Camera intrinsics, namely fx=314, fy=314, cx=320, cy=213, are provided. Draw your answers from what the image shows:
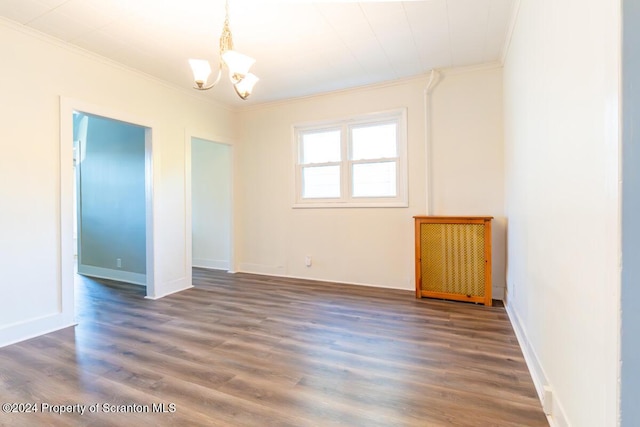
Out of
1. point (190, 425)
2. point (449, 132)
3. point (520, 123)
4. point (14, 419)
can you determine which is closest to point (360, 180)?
point (449, 132)

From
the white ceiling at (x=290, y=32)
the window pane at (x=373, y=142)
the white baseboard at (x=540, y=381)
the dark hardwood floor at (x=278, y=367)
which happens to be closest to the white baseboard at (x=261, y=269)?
the dark hardwood floor at (x=278, y=367)

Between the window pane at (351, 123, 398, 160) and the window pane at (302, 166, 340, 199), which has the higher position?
the window pane at (351, 123, 398, 160)

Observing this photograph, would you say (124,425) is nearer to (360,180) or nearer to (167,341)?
(167,341)

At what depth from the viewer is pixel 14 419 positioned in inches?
65.4

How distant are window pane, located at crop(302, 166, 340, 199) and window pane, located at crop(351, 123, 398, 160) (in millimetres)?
398

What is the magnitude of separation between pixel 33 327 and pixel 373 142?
4158 mm

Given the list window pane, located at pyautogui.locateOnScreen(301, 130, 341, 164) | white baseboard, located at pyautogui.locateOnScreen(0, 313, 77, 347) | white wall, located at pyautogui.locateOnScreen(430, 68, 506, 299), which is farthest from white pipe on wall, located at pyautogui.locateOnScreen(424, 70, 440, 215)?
white baseboard, located at pyautogui.locateOnScreen(0, 313, 77, 347)

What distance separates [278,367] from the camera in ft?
7.11

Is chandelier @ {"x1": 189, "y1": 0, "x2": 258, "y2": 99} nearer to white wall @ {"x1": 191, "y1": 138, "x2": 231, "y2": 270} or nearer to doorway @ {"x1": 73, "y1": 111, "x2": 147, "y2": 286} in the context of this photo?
doorway @ {"x1": 73, "y1": 111, "x2": 147, "y2": 286}

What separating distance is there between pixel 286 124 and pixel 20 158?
123 inches

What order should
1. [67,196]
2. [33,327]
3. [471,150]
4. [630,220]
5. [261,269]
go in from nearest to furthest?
1. [630,220]
2. [33,327]
3. [67,196]
4. [471,150]
5. [261,269]

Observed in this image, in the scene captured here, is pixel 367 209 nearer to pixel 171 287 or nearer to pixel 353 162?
pixel 353 162

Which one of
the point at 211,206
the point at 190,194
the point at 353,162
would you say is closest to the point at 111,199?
the point at 190,194

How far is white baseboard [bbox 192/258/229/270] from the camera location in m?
A: 5.63
